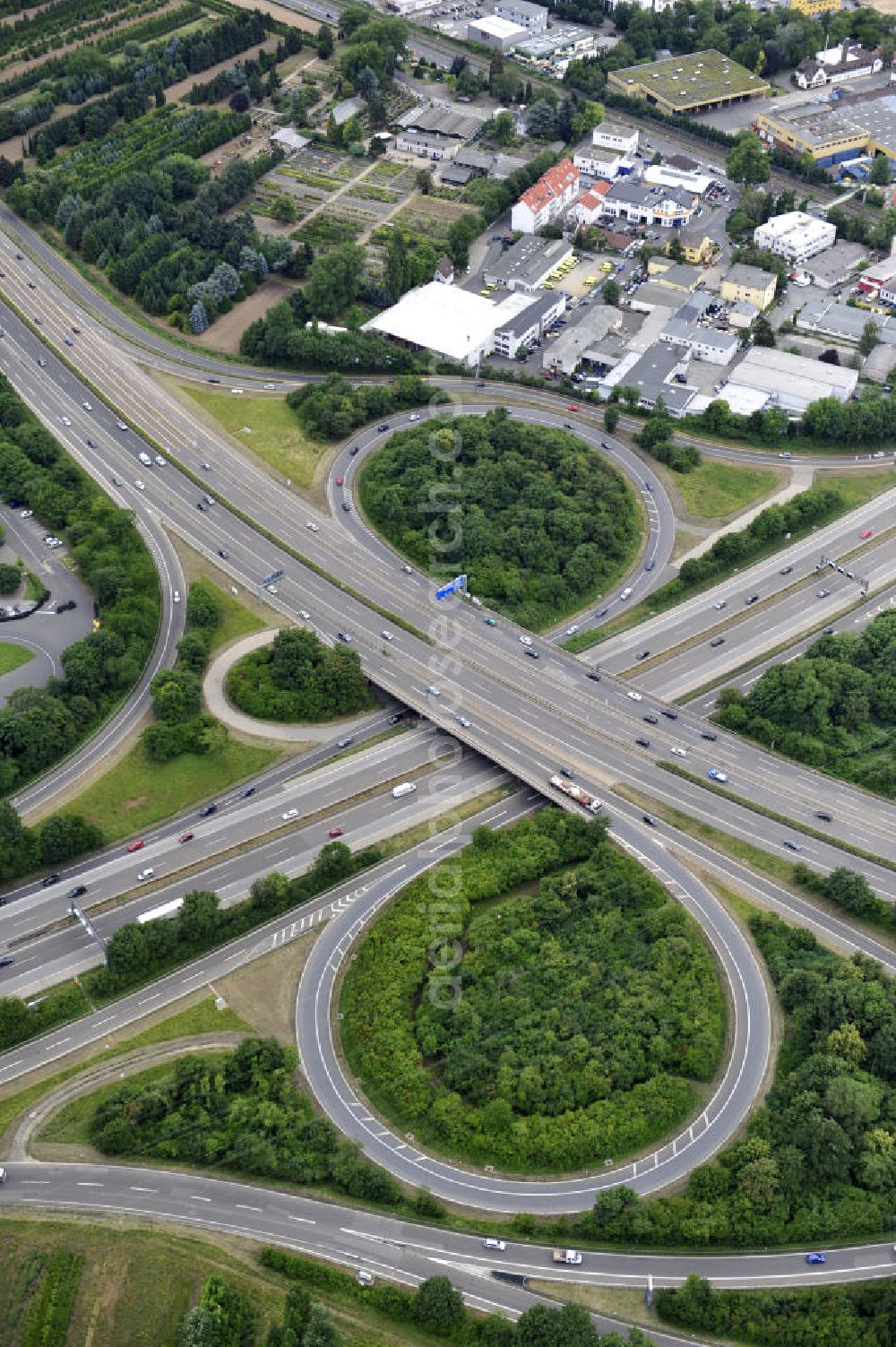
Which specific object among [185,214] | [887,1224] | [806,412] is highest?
[185,214]

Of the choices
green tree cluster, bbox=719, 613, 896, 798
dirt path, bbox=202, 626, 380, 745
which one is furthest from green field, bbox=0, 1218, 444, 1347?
green tree cluster, bbox=719, 613, 896, 798

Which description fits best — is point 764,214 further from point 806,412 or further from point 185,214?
point 185,214

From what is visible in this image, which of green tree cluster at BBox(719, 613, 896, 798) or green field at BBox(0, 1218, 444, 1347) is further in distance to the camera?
green tree cluster at BBox(719, 613, 896, 798)

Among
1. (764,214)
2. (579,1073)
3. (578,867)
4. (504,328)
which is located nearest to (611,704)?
(578,867)

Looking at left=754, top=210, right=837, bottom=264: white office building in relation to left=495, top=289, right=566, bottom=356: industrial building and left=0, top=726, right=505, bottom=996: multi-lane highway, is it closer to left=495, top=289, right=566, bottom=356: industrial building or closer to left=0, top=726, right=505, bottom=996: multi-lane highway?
left=495, top=289, right=566, bottom=356: industrial building

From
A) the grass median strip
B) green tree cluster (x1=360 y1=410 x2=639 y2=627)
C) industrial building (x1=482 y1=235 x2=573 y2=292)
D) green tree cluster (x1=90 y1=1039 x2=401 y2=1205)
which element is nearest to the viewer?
green tree cluster (x1=90 y1=1039 x2=401 y2=1205)

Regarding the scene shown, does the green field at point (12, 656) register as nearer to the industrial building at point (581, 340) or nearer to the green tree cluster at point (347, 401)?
the green tree cluster at point (347, 401)

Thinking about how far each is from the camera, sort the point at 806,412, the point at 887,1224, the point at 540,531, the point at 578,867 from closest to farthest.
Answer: the point at 887,1224 → the point at 578,867 → the point at 540,531 → the point at 806,412
